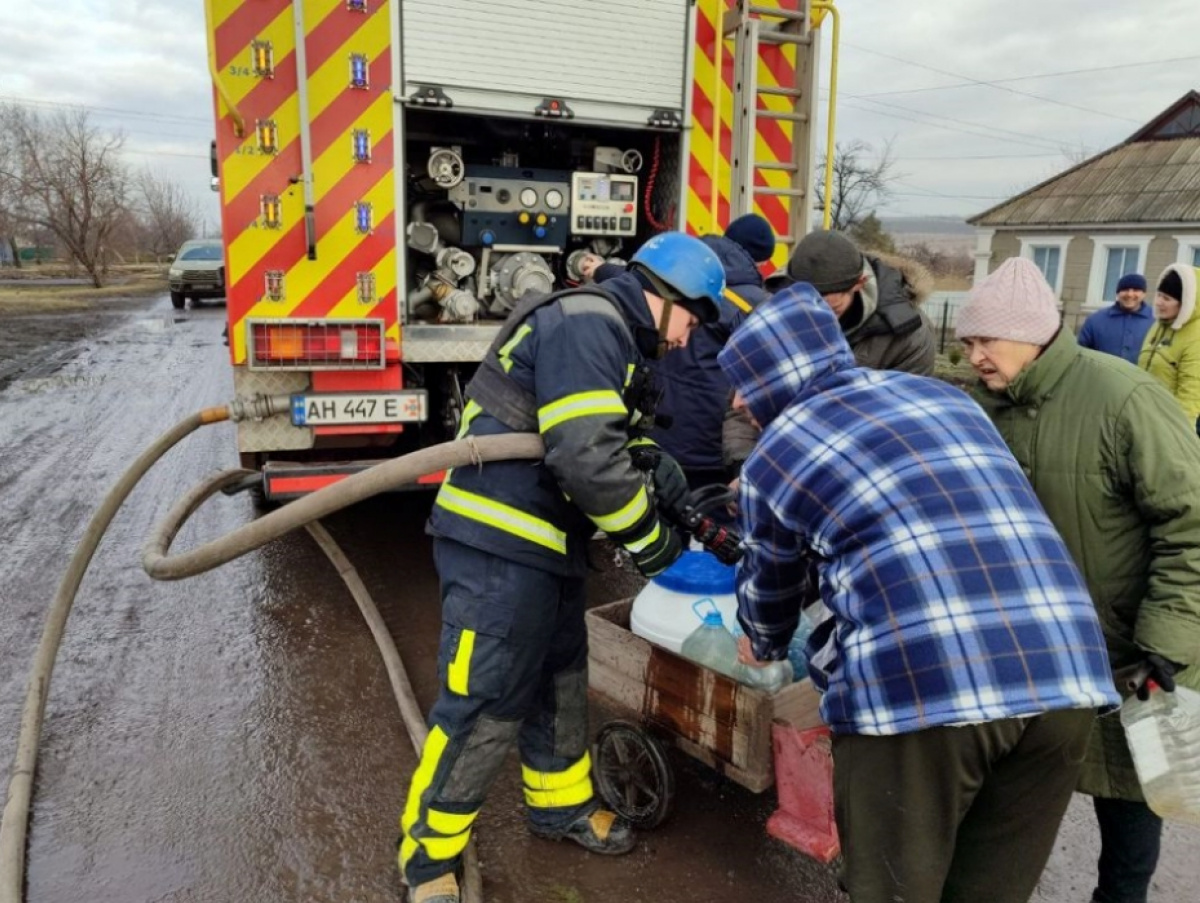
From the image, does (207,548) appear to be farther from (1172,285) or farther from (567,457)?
(1172,285)

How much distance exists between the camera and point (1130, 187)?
2678 cm

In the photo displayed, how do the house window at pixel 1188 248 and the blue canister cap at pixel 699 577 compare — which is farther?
the house window at pixel 1188 248

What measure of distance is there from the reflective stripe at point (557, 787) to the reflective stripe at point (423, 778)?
41 cm

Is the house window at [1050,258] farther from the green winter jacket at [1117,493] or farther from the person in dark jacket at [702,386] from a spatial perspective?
the green winter jacket at [1117,493]

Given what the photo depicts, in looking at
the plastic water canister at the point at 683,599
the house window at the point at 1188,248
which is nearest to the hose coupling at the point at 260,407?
the plastic water canister at the point at 683,599

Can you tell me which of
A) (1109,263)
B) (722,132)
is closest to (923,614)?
(722,132)

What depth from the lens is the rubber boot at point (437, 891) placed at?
2.59 meters

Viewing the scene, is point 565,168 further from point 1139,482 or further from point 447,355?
point 1139,482

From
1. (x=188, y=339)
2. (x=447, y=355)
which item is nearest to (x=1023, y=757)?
(x=447, y=355)

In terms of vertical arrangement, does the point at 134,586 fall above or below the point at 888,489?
below

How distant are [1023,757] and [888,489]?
56 centimetres

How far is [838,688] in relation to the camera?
185 centimetres

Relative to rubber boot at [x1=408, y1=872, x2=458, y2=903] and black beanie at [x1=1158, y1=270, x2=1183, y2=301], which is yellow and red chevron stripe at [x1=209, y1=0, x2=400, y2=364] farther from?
black beanie at [x1=1158, y1=270, x2=1183, y2=301]

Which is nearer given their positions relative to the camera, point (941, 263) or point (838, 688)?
point (838, 688)
